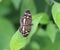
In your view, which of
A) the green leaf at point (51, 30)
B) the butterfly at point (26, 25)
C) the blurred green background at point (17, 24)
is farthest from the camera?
the blurred green background at point (17, 24)

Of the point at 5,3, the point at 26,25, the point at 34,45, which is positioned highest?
the point at 26,25

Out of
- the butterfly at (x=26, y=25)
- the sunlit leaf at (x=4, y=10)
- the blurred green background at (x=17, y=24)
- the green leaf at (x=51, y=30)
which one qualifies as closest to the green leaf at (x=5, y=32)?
the blurred green background at (x=17, y=24)

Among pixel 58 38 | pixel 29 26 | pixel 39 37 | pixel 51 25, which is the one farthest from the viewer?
pixel 39 37

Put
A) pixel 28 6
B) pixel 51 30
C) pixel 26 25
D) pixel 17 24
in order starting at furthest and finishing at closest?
pixel 17 24, pixel 28 6, pixel 51 30, pixel 26 25

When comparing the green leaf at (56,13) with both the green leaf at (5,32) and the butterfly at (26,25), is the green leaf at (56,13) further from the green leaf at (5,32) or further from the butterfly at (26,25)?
the green leaf at (5,32)

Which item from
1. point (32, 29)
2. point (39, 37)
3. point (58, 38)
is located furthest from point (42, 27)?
point (32, 29)

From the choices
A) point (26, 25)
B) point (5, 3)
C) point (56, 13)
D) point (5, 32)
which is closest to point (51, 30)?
point (56, 13)

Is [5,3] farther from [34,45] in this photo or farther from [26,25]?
[26,25]

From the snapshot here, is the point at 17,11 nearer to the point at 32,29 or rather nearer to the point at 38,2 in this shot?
the point at 38,2

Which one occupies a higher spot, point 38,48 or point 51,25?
point 51,25
